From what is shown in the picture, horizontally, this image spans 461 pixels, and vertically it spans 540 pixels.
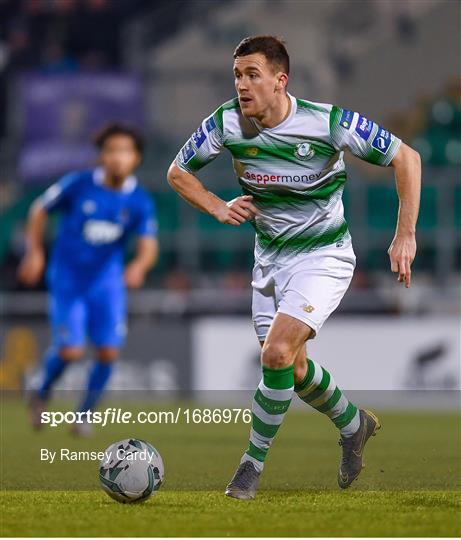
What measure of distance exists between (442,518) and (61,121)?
61.1ft

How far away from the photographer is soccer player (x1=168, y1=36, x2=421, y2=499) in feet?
21.4

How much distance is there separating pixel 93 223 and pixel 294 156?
524cm

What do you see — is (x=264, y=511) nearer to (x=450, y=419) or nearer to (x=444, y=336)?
(x=450, y=419)

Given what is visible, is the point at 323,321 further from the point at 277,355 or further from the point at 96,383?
the point at 96,383

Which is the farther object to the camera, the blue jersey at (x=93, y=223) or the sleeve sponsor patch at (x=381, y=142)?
the blue jersey at (x=93, y=223)

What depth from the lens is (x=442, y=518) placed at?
5.57 meters

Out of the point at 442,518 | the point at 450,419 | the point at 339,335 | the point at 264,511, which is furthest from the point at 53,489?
the point at 339,335

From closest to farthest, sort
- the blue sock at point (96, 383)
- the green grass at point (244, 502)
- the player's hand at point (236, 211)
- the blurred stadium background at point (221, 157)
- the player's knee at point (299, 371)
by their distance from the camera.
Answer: the green grass at point (244, 502)
the player's hand at point (236, 211)
the player's knee at point (299, 371)
the blue sock at point (96, 383)
the blurred stadium background at point (221, 157)

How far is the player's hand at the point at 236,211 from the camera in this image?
21.1 ft

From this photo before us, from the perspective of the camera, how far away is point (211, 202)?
6621 mm

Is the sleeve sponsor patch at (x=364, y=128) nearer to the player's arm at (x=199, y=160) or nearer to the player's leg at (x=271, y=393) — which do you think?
the player's arm at (x=199, y=160)

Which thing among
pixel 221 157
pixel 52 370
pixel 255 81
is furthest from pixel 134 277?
pixel 221 157

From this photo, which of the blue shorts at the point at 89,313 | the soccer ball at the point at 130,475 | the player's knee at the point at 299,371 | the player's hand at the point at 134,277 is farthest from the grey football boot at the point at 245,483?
the blue shorts at the point at 89,313

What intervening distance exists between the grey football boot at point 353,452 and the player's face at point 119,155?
187 inches
